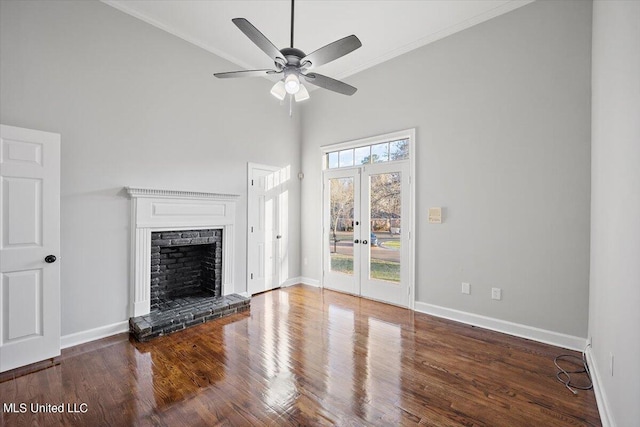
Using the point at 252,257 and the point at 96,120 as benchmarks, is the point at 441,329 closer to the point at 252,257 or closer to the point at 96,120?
the point at 252,257

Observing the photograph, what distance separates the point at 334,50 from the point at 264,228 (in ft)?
11.0

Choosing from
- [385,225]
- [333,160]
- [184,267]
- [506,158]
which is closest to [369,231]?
[385,225]

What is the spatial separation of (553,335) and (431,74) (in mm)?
3464

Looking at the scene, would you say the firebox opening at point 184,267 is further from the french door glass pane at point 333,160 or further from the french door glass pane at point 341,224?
the french door glass pane at point 333,160

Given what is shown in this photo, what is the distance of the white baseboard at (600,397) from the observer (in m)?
1.77

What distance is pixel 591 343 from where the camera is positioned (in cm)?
260

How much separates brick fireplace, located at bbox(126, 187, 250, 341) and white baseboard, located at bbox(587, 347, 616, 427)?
12.0ft

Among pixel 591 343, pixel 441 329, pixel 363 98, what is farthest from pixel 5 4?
pixel 591 343

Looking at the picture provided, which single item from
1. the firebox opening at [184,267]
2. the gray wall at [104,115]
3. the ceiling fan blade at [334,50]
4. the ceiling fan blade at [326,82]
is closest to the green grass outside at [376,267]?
the firebox opening at [184,267]

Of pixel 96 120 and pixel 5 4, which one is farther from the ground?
pixel 5 4

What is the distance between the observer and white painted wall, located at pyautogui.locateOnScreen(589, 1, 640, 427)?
1.44 metres

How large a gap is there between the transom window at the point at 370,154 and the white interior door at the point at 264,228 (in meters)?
1.07

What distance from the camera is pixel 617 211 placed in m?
1.79

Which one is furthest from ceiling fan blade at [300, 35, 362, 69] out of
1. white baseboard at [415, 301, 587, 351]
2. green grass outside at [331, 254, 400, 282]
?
white baseboard at [415, 301, 587, 351]
